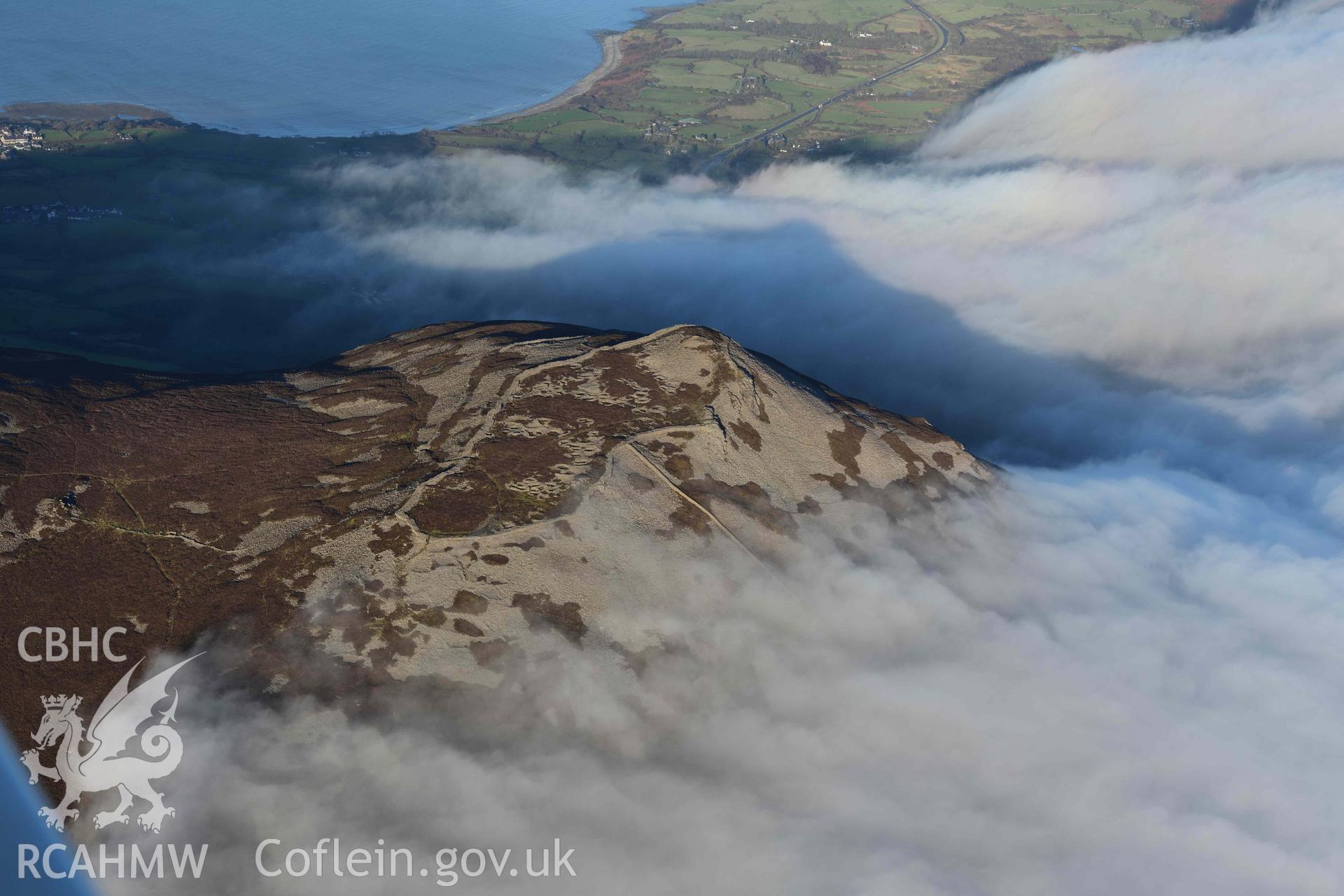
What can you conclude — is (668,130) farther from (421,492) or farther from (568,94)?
(421,492)

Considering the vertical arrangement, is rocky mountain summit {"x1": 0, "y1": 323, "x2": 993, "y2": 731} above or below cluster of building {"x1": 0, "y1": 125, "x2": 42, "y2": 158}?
below

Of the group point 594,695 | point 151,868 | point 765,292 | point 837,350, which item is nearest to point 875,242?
point 765,292

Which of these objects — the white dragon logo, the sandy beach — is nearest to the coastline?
the sandy beach

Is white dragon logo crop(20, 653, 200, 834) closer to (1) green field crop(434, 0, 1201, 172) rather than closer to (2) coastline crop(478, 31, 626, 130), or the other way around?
(1) green field crop(434, 0, 1201, 172)

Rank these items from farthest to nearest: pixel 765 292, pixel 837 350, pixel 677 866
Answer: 1. pixel 765 292
2. pixel 837 350
3. pixel 677 866

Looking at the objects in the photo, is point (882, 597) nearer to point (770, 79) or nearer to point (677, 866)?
point (677, 866)
